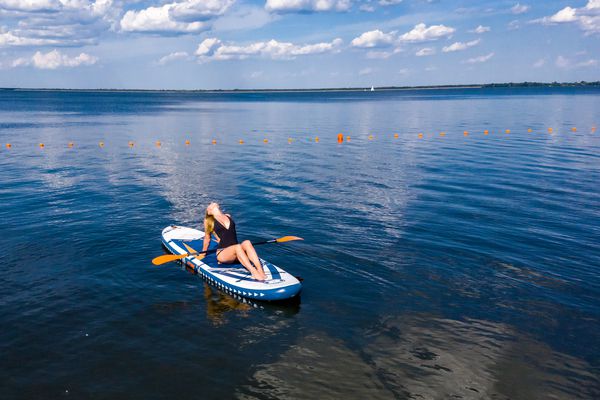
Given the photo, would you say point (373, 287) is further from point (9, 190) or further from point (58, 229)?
point (9, 190)

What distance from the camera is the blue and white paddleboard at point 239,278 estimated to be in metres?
12.5

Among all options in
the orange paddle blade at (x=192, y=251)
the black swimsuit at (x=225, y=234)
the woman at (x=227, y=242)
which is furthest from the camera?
the orange paddle blade at (x=192, y=251)

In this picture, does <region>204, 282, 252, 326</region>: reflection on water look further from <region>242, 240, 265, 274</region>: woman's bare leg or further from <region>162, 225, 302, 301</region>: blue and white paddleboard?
<region>242, 240, 265, 274</region>: woman's bare leg

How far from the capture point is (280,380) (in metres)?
9.26

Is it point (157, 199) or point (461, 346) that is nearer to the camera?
point (461, 346)

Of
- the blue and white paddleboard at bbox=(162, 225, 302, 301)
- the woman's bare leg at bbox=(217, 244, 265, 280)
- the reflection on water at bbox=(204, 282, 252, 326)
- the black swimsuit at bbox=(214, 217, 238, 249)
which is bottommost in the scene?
the reflection on water at bbox=(204, 282, 252, 326)

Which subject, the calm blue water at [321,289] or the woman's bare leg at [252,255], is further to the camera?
the woman's bare leg at [252,255]

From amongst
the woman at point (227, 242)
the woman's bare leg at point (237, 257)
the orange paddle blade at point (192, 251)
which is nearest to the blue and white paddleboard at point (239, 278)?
the orange paddle blade at point (192, 251)

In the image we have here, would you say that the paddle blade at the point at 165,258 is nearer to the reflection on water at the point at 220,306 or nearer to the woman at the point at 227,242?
the woman at the point at 227,242

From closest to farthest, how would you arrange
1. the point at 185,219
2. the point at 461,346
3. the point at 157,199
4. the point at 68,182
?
1. the point at 461,346
2. the point at 185,219
3. the point at 157,199
4. the point at 68,182

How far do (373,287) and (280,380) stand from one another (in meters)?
5.05

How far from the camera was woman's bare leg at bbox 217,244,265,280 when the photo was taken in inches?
511

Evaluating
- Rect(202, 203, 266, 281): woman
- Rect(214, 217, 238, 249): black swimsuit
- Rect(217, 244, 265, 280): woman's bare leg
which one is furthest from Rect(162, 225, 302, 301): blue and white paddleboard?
Rect(214, 217, 238, 249): black swimsuit

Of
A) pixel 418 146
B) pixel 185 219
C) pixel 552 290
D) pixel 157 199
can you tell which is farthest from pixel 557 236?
pixel 418 146
